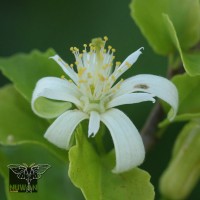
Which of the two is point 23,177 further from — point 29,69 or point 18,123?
point 29,69

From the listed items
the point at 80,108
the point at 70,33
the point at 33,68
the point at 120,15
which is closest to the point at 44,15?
the point at 70,33

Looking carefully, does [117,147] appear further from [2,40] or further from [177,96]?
[2,40]

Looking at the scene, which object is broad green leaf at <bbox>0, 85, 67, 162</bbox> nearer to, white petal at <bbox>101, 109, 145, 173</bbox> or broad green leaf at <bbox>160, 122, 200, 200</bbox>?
white petal at <bbox>101, 109, 145, 173</bbox>

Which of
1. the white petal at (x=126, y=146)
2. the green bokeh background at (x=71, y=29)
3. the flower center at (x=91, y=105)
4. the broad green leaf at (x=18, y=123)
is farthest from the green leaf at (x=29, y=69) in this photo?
the green bokeh background at (x=71, y=29)

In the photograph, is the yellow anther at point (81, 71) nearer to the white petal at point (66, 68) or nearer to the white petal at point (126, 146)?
the white petal at point (66, 68)

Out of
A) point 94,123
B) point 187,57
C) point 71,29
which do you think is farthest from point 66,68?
point 71,29

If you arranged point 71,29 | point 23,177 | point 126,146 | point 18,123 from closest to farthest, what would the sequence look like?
point 126,146
point 23,177
point 18,123
point 71,29
